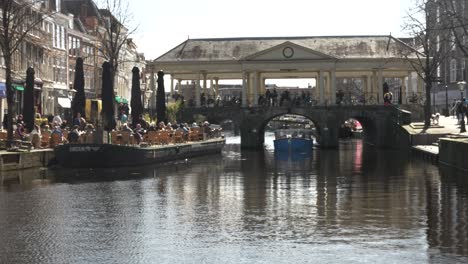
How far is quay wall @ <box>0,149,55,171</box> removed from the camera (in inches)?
1449

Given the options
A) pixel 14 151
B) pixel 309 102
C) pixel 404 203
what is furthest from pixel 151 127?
pixel 309 102

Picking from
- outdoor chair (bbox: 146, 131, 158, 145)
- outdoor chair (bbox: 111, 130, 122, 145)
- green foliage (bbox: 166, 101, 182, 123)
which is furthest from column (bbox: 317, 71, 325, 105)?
outdoor chair (bbox: 111, 130, 122, 145)

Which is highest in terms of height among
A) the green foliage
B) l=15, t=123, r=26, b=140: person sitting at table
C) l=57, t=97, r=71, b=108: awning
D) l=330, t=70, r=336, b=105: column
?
l=330, t=70, r=336, b=105: column

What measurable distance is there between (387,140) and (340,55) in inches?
391

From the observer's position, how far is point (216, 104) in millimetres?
80000

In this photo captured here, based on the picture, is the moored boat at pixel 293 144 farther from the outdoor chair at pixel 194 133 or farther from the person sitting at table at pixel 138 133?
the person sitting at table at pixel 138 133

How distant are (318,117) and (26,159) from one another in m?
44.0

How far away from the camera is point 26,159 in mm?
38344

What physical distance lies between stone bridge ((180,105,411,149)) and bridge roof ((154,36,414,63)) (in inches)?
208

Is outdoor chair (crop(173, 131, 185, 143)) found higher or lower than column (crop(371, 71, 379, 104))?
lower

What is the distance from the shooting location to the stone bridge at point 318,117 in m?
76.4

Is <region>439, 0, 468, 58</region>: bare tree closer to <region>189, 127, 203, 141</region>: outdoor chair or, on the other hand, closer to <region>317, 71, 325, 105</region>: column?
<region>189, 127, 203, 141</region>: outdoor chair

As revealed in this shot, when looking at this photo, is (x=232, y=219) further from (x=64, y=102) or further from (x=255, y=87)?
(x=64, y=102)

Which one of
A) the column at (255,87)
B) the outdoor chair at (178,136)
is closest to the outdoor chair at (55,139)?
the outdoor chair at (178,136)
